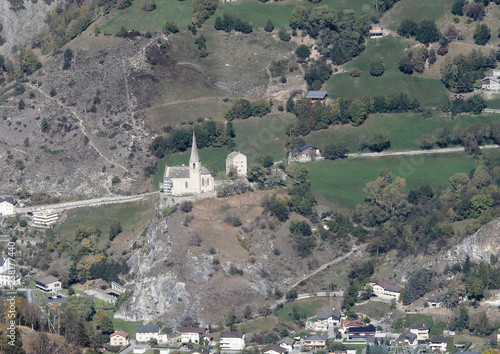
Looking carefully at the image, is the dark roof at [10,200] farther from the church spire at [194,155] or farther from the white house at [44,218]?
the church spire at [194,155]

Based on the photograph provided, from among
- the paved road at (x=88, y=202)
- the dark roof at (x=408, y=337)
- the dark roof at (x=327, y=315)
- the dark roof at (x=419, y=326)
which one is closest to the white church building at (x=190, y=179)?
the paved road at (x=88, y=202)

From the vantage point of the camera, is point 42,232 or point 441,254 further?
point 42,232

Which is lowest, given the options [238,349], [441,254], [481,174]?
[238,349]

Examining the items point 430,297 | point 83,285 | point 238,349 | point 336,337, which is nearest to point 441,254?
point 430,297

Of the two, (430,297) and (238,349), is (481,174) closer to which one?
(430,297)

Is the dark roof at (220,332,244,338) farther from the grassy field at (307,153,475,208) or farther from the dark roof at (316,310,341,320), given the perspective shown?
the grassy field at (307,153,475,208)

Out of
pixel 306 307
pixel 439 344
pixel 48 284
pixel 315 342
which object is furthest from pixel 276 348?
pixel 48 284

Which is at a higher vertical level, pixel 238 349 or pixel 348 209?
pixel 348 209
